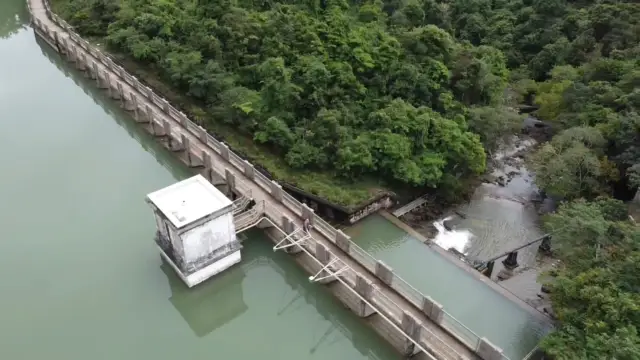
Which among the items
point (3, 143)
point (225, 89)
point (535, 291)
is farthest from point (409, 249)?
point (3, 143)

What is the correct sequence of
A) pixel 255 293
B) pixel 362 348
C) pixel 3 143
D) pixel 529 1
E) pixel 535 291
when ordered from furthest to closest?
pixel 529 1 → pixel 3 143 → pixel 535 291 → pixel 255 293 → pixel 362 348

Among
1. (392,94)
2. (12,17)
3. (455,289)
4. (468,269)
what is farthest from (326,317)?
(12,17)

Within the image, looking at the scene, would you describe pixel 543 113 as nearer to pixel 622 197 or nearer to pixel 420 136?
pixel 622 197

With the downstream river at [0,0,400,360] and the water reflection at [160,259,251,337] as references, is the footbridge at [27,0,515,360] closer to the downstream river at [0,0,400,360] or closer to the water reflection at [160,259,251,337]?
the downstream river at [0,0,400,360]

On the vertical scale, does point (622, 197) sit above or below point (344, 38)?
below

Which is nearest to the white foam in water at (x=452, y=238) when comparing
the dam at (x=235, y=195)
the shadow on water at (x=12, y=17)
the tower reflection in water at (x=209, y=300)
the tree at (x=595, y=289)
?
the tree at (x=595, y=289)

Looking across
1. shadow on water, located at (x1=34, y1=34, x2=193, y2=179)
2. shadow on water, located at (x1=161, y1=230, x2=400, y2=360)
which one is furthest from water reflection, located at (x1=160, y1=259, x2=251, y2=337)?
shadow on water, located at (x1=34, y1=34, x2=193, y2=179)

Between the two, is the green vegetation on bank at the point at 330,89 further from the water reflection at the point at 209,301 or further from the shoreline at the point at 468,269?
the water reflection at the point at 209,301

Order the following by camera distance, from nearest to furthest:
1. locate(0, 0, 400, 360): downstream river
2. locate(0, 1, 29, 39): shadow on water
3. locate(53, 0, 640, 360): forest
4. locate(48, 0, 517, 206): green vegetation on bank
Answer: locate(0, 0, 400, 360): downstream river < locate(53, 0, 640, 360): forest < locate(48, 0, 517, 206): green vegetation on bank < locate(0, 1, 29, 39): shadow on water
